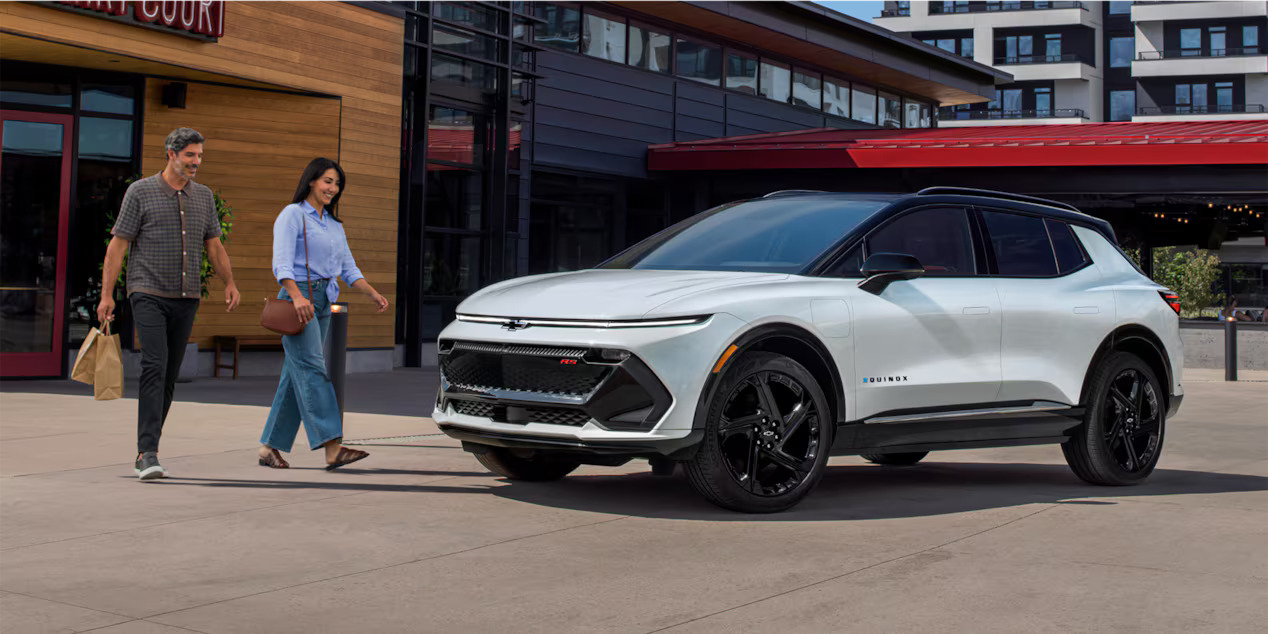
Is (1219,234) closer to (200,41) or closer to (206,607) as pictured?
(200,41)

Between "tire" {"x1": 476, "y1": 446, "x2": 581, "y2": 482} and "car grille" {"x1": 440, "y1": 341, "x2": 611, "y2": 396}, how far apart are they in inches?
27.7

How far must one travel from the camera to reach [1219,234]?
2278cm

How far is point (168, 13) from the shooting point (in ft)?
45.9

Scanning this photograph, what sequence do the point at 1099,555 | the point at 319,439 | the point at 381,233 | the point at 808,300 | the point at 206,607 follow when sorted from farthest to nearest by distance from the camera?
1. the point at 381,233
2. the point at 319,439
3. the point at 808,300
4. the point at 1099,555
5. the point at 206,607

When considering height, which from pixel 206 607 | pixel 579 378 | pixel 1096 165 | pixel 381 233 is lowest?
pixel 206 607

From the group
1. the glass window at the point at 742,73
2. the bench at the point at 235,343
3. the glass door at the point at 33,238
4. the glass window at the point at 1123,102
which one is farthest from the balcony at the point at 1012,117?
the glass door at the point at 33,238

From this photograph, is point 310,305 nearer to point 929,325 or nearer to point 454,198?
point 929,325

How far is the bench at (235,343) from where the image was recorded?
15.8 metres

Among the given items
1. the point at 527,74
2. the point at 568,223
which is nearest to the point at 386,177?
the point at 527,74

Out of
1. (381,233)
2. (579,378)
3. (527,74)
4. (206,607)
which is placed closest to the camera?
(206,607)

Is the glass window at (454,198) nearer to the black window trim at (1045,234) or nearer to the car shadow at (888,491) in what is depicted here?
the car shadow at (888,491)

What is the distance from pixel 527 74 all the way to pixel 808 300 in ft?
47.1

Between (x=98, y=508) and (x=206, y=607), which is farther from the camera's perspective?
(x=98, y=508)

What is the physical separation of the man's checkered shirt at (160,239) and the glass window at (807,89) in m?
22.1
